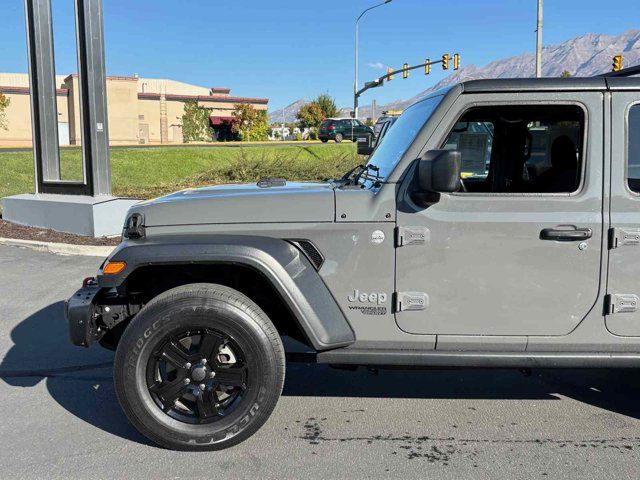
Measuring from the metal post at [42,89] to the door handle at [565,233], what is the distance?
31.0 ft

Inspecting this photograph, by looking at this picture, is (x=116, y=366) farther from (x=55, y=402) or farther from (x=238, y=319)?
(x=55, y=402)

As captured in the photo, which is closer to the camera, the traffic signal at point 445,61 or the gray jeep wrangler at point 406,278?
the gray jeep wrangler at point 406,278

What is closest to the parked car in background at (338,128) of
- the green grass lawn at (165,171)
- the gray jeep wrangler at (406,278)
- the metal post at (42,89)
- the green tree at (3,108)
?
the green grass lawn at (165,171)

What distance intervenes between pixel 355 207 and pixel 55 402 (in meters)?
2.43

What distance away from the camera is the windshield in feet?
11.0

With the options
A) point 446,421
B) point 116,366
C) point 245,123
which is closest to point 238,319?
point 116,366

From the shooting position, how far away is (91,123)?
9.44 m

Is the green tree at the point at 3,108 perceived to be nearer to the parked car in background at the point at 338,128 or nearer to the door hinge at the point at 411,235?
the parked car in background at the point at 338,128

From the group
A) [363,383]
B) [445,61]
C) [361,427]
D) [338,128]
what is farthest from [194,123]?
[361,427]

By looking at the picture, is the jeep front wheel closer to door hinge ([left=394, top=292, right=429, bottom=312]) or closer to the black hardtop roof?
door hinge ([left=394, top=292, right=429, bottom=312])

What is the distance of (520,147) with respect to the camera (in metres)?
3.84

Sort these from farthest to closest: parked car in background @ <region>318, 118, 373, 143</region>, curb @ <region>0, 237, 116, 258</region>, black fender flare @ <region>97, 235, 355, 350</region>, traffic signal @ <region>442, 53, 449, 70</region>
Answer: parked car in background @ <region>318, 118, 373, 143</region> → traffic signal @ <region>442, 53, 449, 70</region> → curb @ <region>0, 237, 116, 258</region> → black fender flare @ <region>97, 235, 355, 350</region>

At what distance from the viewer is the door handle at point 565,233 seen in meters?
3.07

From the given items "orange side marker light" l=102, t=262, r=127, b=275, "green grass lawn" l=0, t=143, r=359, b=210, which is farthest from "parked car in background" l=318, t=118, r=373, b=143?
"orange side marker light" l=102, t=262, r=127, b=275
